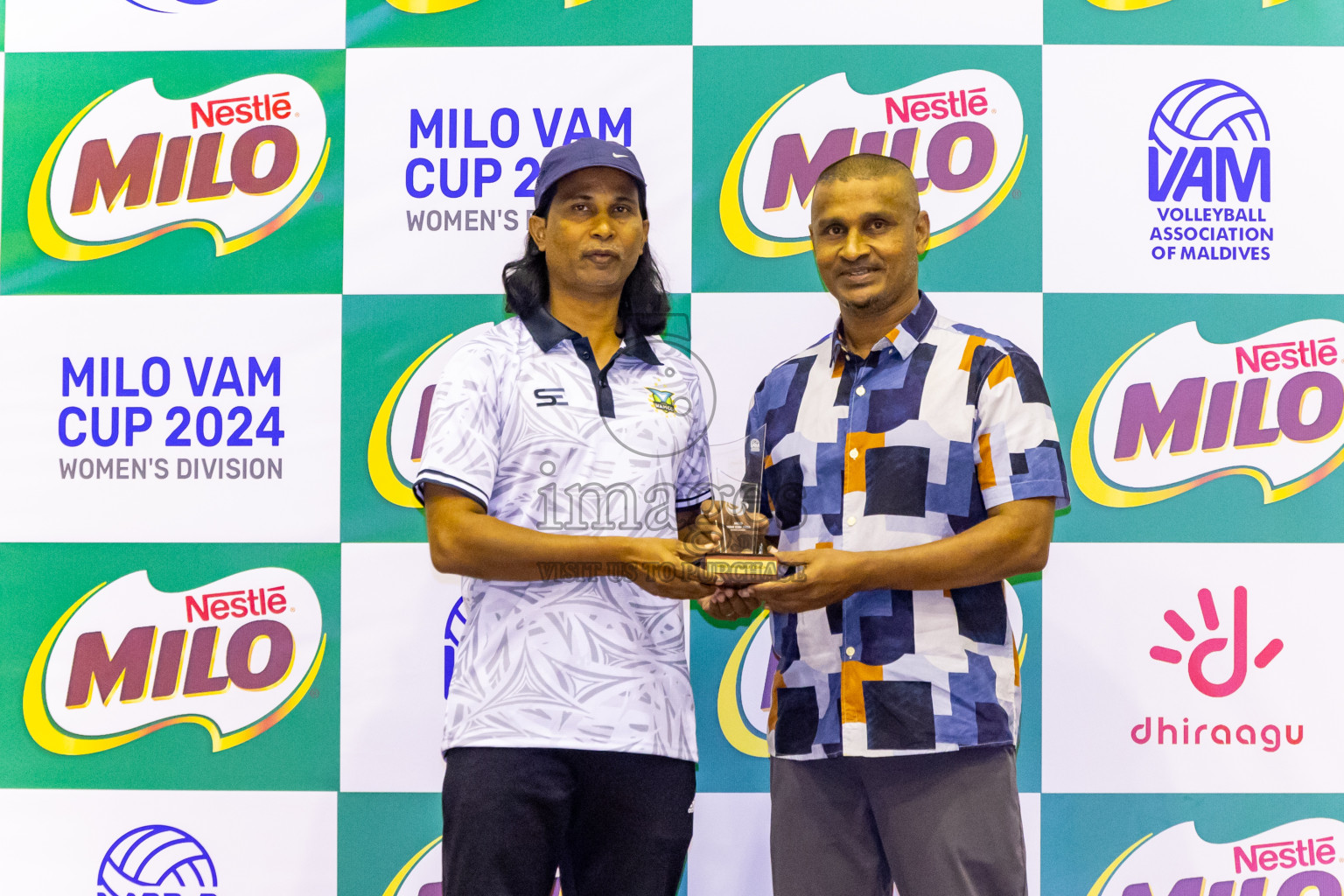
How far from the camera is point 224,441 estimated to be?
2.61 metres

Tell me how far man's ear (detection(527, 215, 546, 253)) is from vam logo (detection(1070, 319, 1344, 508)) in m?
1.41

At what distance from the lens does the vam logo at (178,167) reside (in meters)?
2.62

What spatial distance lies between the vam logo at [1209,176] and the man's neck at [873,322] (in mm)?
1067

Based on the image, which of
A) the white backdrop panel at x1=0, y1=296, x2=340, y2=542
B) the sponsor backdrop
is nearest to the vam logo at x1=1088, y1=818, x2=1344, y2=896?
the sponsor backdrop

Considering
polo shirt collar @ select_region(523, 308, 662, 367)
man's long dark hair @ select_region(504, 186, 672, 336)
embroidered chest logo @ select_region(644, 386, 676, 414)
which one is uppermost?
man's long dark hair @ select_region(504, 186, 672, 336)

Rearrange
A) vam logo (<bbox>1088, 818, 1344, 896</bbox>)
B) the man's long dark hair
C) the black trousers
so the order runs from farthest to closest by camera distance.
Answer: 1. vam logo (<bbox>1088, 818, 1344, 896</bbox>)
2. the man's long dark hair
3. the black trousers

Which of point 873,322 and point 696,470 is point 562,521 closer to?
point 696,470

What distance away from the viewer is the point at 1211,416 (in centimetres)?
255

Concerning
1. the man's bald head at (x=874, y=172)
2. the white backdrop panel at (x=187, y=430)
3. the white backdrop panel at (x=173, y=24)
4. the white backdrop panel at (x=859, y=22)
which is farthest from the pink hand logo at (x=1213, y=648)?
the white backdrop panel at (x=173, y=24)

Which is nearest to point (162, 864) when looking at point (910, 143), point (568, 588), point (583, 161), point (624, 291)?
point (568, 588)

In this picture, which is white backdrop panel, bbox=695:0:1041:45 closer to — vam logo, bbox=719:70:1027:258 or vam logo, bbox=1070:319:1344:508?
vam logo, bbox=719:70:1027:258

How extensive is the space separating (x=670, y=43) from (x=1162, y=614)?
1.83 metres

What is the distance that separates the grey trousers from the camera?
168 centimetres

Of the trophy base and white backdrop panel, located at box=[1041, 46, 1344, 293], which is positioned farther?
white backdrop panel, located at box=[1041, 46, 1344, 293]
